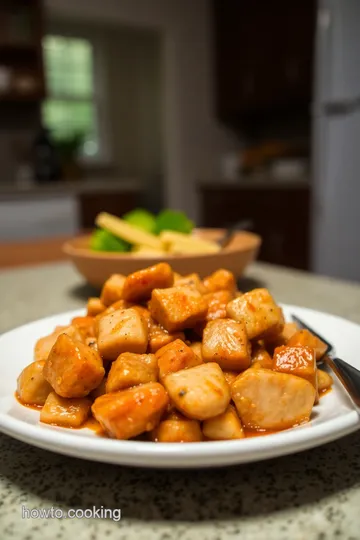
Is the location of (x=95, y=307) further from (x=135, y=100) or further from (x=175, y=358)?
(x=135, y=100)

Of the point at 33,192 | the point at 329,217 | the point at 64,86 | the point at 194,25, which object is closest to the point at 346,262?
the point at 329,217

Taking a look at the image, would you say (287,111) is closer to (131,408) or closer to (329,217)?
(329,217)

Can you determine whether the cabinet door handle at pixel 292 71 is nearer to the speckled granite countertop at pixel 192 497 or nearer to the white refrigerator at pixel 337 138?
the white refrigerator at pixel 337 138

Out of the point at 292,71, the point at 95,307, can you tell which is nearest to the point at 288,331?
the point at 95,307

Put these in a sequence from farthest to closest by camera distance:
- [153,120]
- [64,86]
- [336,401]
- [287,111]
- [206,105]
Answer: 1. [153,120]
2. [64,86]
3. [206,105]
4. [287,111]
5. [336,401]

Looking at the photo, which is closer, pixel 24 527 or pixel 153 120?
pixel 24 527

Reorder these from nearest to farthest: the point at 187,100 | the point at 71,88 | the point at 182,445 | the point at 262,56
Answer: the point at 182,445 → the point at 262,56 → the point at 187,100 → the point at 71,88
